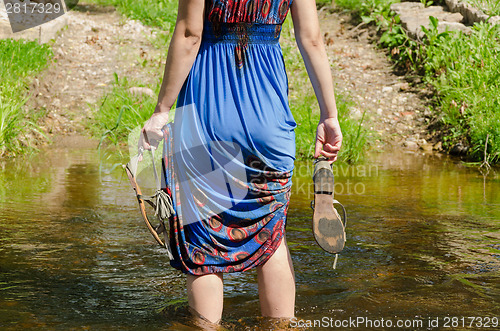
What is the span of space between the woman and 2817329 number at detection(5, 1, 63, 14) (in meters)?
7.30

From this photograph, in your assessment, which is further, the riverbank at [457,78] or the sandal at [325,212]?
the riverbank at [457,78]

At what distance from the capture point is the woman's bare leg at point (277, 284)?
2525 millimetres

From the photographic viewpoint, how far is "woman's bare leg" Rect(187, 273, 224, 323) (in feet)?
8.18

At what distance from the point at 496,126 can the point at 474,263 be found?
122 inches

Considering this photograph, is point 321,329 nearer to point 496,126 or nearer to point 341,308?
point 341,308

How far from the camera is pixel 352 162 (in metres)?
6.48

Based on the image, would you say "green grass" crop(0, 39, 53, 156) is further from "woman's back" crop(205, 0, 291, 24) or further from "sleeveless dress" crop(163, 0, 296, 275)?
"woman's back" crop(205, 0, 291, 24)

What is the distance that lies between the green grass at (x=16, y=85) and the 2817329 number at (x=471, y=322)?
469cm

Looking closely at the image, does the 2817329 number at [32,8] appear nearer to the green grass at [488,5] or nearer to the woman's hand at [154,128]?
the green grass at [488,5]

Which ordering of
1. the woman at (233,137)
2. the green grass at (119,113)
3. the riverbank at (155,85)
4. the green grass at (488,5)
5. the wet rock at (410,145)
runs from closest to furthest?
the woman at (233,137)
the green grass at (119,113)
the riverbank at (155,85)
the wet rock at (410,145)
the green grass at (488,5)

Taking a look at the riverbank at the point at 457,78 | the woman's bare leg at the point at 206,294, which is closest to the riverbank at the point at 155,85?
the riverbank at the point at 457,78

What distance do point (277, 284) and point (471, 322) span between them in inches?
36.1

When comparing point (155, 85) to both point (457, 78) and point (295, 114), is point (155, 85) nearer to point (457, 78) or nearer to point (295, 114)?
point (295, 114)

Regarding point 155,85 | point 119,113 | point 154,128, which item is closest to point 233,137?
point 154,128
